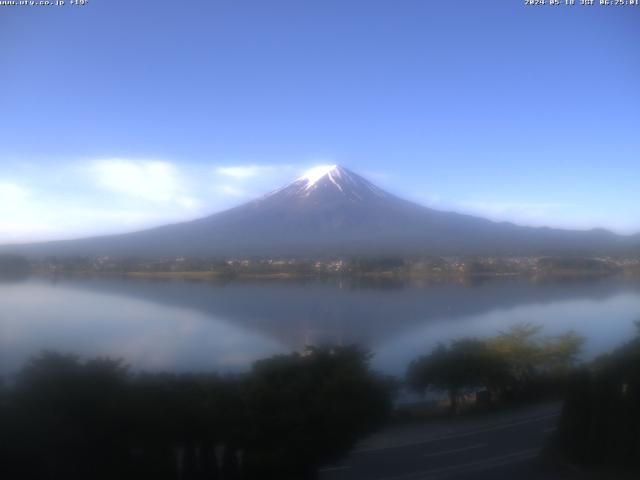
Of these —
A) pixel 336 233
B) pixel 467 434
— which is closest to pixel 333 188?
pixel 336 233

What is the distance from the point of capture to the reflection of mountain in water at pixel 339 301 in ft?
19.8

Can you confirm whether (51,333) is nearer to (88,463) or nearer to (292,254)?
(88,463)

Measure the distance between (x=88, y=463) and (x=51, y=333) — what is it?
1341 mm

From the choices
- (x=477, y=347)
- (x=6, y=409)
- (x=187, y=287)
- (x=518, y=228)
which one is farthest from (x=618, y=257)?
(x=6, y=409)

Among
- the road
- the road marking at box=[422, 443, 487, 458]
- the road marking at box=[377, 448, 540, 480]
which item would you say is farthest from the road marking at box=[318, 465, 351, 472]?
the road marking at box=[422, 443, 487, 458]

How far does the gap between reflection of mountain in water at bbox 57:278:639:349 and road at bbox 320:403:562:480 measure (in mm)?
916

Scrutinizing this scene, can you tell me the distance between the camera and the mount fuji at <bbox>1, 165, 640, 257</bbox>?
9227 millimetres

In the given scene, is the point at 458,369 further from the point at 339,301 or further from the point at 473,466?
the point at 339,301

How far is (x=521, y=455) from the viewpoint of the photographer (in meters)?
5.40

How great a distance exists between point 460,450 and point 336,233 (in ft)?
18.6

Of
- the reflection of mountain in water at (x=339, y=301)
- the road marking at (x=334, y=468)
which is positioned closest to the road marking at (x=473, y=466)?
the road marking at (x=334, y=468)

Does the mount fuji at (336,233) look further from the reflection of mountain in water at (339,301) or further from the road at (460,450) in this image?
the road at (460,450)

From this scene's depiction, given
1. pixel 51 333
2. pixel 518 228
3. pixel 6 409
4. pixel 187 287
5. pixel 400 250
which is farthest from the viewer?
pixel 518 228

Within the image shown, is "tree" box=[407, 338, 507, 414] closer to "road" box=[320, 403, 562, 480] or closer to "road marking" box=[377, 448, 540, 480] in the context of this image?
"road" box=[320, 403, 562, 480]
